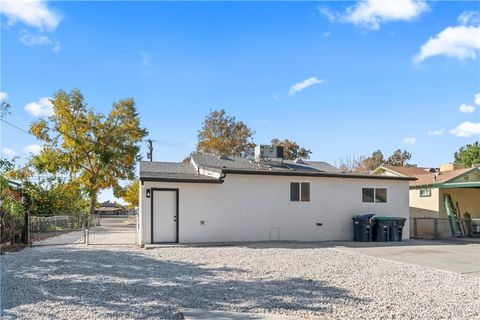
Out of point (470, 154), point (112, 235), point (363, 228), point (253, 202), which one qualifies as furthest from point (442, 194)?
point (470, 154)

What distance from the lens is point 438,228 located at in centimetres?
2161

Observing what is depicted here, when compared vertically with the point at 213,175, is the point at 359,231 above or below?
below

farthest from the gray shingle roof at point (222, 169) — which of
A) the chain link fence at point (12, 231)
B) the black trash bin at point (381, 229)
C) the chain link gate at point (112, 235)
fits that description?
the chain link fence at point (12, 231)

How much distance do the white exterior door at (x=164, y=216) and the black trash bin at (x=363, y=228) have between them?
766 cm

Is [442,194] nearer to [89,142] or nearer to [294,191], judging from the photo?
[294,191]

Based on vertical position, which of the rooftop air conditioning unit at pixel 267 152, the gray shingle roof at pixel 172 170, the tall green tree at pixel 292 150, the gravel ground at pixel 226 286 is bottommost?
the gravel ground at pixel 226 286

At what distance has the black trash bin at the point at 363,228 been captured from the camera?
1770 cm

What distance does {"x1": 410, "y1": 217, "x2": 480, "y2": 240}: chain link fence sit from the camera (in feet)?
69.6

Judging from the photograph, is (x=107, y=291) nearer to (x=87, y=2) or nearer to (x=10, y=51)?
(x=87, y=2)

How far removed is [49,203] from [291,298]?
75.5 ft

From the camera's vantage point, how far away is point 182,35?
1350 centimetres

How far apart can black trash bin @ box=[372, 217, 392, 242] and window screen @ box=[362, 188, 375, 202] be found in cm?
120

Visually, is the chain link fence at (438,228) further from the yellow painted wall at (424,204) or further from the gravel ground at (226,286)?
the gravel ground at (226,286)

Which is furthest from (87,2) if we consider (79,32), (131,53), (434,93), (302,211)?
(434,93)
